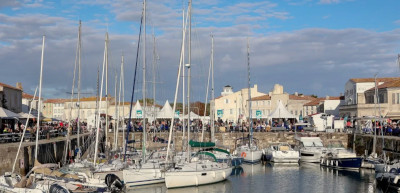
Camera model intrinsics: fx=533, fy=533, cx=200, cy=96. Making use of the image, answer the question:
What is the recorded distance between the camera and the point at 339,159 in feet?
160

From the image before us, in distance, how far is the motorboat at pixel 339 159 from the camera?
155ft

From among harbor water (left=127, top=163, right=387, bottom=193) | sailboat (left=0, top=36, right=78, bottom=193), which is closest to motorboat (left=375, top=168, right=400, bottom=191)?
harbor water (left=127, top=163, right=387, bottom=193)

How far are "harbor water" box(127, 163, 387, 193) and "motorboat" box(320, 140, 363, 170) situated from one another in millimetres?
622

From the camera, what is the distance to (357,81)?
84375mm

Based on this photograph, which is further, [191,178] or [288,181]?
[288,181]

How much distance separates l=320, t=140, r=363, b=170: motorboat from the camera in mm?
47312

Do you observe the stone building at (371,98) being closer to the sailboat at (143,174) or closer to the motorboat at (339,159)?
the motorboat at (339,159)

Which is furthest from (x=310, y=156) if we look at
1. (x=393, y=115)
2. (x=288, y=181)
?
(x=393, y=115)

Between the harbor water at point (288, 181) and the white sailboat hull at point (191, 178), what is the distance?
0.35m

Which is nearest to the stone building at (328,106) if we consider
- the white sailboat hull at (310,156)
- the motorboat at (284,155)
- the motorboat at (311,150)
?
the motorboat at (311,150)

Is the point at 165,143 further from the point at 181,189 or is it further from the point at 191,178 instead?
the point at 181,189

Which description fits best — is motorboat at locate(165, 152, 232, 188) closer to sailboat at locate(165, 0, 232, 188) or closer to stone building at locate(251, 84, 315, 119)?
sailboat at locate(165, 0, 232, 188)

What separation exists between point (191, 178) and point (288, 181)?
9.77 meters

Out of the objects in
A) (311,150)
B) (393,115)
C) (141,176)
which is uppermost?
(393,115)
